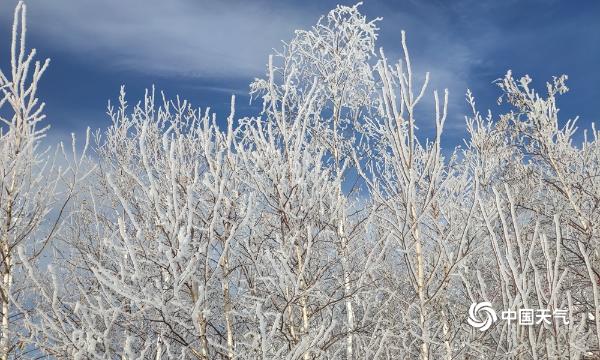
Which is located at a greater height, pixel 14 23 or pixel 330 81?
pixel 330 81

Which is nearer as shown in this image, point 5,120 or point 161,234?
point 161,234

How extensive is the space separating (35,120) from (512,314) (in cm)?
514

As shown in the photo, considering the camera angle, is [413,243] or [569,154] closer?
[413,243]

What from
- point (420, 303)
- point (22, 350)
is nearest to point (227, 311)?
point (420, 303)

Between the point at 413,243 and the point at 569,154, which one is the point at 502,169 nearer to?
the point at 569,154

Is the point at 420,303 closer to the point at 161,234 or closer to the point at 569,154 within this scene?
the point at 161,234

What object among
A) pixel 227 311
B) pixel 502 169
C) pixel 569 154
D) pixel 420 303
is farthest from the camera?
pixel 502 169

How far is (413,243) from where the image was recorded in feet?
12.1

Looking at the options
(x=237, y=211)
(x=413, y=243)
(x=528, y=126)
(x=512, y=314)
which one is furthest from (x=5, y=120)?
(x=528, y=126)

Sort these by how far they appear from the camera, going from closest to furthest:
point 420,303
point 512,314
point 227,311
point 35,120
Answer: point 512,314
point 420,303
point 227,311
point 35,120

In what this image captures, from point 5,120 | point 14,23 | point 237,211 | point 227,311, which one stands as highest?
point 14,23

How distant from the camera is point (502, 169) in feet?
37.3

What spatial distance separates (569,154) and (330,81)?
13.0ft

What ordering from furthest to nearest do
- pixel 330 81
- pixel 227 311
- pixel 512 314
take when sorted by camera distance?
pixel 330 81 → pixel 227 311 → pixel 512 314
